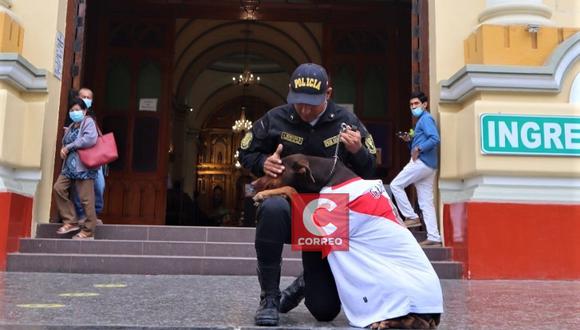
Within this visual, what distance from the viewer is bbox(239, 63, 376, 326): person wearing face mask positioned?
2857 millimetres

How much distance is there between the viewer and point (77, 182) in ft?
19.8

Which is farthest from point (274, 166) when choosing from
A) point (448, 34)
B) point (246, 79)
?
point (246, 79)

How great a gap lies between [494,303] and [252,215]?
639cm

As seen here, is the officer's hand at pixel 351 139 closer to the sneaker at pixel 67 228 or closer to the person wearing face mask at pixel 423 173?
the person wearing face mask at pixel 423 173

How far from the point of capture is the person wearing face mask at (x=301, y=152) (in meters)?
2.86

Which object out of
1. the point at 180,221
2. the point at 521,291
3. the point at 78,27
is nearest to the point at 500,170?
the point at 521,291

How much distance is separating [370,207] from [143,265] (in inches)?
135

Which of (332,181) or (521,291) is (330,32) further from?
(332,181)

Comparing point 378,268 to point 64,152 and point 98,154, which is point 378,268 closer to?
point 98,154

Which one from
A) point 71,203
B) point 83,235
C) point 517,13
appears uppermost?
point 517,13

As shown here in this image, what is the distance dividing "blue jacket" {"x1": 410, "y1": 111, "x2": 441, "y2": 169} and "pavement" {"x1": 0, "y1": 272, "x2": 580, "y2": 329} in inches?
55.7

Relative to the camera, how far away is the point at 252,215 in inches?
391

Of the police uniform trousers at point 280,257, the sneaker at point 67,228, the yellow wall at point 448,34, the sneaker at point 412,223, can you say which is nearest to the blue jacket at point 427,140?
the yellow wall at point 448,34

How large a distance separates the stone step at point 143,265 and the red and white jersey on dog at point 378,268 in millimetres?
2820
